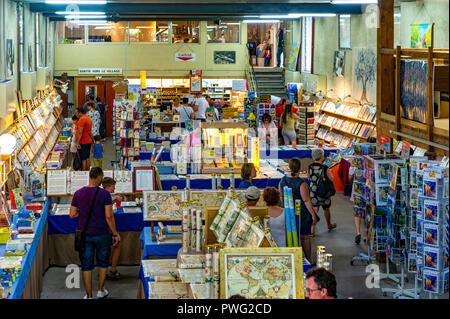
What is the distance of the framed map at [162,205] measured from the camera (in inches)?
294

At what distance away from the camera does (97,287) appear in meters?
8.04

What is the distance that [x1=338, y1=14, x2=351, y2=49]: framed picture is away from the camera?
17984 mm

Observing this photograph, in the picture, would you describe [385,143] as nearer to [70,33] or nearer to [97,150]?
[97,150]

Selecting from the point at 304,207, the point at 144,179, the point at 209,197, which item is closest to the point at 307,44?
the point at 144,179

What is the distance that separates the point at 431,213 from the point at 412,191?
0.53 m

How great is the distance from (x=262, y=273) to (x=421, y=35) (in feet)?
29.9

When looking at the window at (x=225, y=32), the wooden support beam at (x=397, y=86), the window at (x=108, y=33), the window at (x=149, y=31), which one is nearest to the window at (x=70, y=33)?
the window at (x=108, y=33)

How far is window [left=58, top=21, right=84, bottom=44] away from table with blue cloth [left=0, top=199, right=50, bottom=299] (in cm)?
1722

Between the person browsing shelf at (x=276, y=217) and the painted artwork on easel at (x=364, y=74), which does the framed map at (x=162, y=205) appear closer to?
the person browsing shelf at (x=276, y=217)

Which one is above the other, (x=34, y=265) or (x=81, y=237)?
(x=81, y=237)

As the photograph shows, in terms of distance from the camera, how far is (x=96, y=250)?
297 inches

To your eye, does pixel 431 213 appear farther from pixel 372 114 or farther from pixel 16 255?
pixel 372 114

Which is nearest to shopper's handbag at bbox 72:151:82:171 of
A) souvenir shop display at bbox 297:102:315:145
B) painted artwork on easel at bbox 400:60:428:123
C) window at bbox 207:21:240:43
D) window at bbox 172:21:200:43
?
souvenir shop display at bbox 297:102:315:145

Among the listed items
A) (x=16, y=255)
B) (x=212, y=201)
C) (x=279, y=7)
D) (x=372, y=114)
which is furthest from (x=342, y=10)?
(x=16, y=255)
